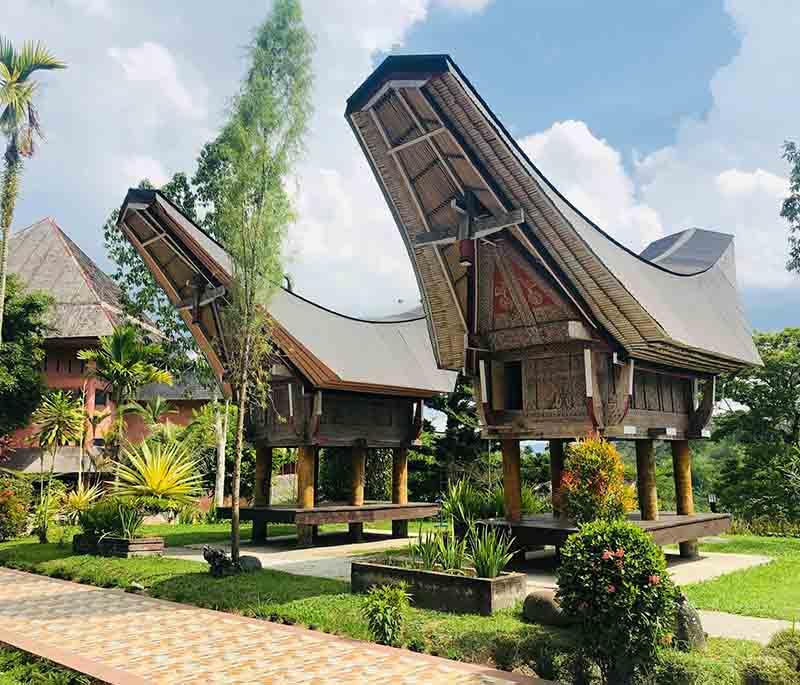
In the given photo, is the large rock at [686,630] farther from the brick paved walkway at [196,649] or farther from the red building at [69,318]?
the red building at [69,318]

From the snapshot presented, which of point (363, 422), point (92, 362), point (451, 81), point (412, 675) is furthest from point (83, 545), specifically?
point (92, 362)

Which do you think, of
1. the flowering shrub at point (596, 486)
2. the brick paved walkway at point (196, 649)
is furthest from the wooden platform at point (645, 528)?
the brick paved walkway at point (196, 649)

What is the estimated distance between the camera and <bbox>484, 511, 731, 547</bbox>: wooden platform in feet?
30.8

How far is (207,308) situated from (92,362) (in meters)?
11.0

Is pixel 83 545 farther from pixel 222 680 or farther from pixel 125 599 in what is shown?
pixel 222 680

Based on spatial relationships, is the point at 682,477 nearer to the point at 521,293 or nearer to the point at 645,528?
the point at 645,528

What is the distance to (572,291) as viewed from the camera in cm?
973

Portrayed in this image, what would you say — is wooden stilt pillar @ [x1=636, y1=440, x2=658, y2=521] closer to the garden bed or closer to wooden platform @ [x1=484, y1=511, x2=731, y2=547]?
wooden platform @ [x1=484, y1=511, x2=731, y2=547]

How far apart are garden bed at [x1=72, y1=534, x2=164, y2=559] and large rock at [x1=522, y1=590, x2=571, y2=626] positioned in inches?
307

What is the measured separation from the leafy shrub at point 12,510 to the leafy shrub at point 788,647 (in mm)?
15610

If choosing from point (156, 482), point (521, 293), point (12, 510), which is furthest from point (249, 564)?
point (12, 510)

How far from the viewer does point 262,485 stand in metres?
15.5

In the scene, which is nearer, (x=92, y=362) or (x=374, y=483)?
(x=374, y=483)

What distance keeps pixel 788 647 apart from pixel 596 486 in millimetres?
3824
